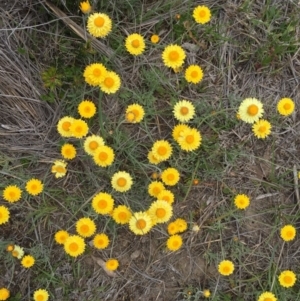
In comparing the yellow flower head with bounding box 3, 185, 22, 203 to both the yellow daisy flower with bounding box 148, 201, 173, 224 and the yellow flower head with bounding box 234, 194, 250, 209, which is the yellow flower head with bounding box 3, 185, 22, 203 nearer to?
the yellow daisy flower with bounding box 148, 201, 173, 224

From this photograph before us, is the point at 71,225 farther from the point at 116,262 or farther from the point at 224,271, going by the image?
the point at 224,271

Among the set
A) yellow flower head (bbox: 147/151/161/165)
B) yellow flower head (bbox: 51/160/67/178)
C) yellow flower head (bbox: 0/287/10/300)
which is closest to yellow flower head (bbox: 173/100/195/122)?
yellow flower head (bbox: 147/151/161/165)

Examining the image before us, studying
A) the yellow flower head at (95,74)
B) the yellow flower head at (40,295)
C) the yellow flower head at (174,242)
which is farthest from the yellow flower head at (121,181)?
the yellow flower head at (40,295)

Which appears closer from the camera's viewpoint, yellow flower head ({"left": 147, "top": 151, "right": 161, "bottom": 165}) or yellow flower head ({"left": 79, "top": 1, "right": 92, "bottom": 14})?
yellow flower head ({"left": 79, "top": 1, "right": 92, "bottom": 14})

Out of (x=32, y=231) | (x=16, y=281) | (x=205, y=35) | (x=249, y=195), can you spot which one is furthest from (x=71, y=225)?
(x=205, y=35)

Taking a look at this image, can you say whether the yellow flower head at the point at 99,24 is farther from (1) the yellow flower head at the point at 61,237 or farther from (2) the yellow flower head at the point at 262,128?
(1) the yellow flower head at the point at 61,237

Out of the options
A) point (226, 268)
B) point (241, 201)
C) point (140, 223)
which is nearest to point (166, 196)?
point (140, 223)

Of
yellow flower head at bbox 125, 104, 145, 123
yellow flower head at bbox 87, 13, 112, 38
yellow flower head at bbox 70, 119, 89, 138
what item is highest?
yellow flower head at bbox 87, 13, 112, 38
